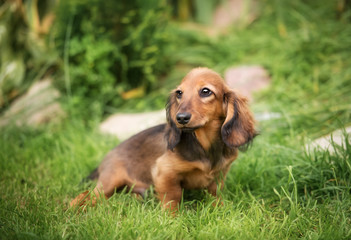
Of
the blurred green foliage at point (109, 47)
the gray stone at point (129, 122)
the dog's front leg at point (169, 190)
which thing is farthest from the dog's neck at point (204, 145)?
the blurred green foliage at point (109, 47)

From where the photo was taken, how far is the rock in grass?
4324 mm

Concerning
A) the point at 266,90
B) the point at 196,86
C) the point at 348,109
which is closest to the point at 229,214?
the point at 196,86

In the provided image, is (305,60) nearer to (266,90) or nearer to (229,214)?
(266,90)

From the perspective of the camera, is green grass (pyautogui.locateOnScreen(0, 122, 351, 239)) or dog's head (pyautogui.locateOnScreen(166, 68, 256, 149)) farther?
dog's head (pyautogui.locateOnScreen(166, 68, 256, 149))

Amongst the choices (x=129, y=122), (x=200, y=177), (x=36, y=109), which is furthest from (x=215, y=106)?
(x=36, y=109)

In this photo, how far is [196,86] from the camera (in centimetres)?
234

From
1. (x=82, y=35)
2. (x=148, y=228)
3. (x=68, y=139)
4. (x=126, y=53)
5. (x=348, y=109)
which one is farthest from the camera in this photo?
(x=126, y=53)

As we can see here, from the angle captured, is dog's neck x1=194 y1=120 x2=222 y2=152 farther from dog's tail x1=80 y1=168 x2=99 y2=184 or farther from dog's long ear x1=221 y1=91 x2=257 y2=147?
dog's tail x1=80 y1=168 x2=99 y2=184

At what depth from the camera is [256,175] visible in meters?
2.78

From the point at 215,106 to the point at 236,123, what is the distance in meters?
0.19

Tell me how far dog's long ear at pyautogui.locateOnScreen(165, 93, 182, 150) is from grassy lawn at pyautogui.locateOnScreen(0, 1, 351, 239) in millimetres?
425

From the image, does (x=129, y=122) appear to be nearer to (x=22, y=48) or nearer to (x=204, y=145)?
(x=22, y=48)

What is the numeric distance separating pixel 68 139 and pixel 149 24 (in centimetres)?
195

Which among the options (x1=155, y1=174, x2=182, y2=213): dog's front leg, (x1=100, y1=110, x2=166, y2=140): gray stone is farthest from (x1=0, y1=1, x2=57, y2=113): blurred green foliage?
(x1=155, y1=174, x2=182, y2=213): dog's front leg
